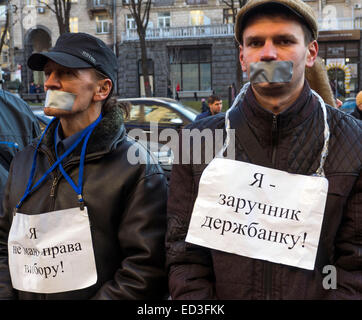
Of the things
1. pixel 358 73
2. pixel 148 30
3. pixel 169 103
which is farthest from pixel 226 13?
pixel 169 103

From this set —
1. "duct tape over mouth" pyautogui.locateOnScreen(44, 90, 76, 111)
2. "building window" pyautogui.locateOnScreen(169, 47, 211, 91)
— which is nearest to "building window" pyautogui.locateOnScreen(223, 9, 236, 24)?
"building window" pyautogui.locateOnScreen(169, 47, 211, 91)

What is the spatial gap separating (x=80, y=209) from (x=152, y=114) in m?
7.69

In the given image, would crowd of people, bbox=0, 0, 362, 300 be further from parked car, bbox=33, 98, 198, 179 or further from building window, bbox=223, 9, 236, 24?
building window, bbox=223, 9, 236, 24

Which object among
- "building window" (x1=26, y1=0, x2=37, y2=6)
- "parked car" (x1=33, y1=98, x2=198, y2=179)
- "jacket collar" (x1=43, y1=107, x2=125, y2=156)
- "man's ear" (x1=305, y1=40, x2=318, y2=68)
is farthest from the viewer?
"building window" (x1=26, y1=0, x2=37, y2=6)

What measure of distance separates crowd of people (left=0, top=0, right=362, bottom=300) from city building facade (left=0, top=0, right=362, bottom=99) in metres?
26.2

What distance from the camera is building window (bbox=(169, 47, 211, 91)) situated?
3055cm

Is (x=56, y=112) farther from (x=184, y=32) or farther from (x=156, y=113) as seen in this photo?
(x=184, y=32)

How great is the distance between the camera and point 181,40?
30.3m

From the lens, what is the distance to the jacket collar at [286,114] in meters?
1.86

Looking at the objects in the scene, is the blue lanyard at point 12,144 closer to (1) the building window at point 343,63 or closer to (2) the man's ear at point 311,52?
(2) the man's ear at point 311,52

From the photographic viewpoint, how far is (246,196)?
1916 mm

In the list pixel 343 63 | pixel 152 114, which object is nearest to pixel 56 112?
pixel 152 114

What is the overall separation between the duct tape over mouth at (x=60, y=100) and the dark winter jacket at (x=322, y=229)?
67 centimetres

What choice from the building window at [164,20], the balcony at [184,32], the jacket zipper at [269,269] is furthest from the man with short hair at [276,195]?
the building window at [164,20]
